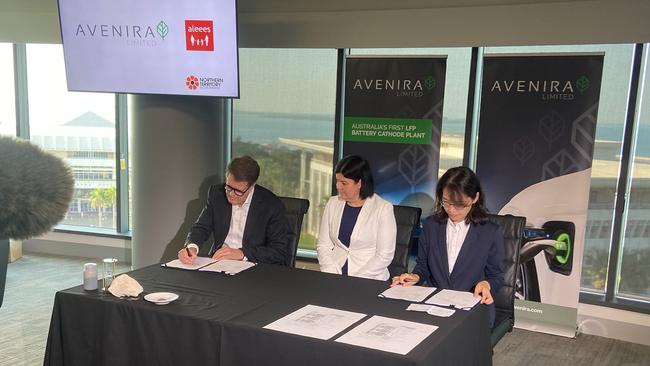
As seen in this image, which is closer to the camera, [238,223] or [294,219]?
[238,223]

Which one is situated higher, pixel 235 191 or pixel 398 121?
pixel 398 121

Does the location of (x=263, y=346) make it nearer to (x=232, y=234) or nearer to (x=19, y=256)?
(x=232, y=234)

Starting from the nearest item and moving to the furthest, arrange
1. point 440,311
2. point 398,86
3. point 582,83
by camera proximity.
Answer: point 440,311
point 582,83
point 398,86

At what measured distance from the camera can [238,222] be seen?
3264mm

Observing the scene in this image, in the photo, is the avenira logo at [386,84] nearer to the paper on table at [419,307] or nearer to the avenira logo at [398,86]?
the avenira logo at [398,86]

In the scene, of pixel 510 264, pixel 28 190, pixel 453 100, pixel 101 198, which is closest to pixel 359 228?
pixel 510 264

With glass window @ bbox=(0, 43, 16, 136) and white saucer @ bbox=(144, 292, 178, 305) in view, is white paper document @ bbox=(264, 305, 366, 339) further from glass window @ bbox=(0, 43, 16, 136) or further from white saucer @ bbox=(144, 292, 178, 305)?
glass window @ bbox=(0, 43, 16, 136)

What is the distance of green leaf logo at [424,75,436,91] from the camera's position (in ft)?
14.2

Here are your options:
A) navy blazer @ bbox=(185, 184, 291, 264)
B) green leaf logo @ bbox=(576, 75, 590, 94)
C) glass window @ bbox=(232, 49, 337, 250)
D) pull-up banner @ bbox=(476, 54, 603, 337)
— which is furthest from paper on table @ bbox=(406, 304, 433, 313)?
glass window @ bbox=(232, 49, 337, 250)

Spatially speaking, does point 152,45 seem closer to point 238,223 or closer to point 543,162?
point 238,223

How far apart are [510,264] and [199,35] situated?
2615 millimetres

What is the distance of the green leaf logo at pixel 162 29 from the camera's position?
13.2 ft

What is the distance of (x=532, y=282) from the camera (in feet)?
13.6

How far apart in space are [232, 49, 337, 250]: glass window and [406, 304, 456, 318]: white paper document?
2967 mm
